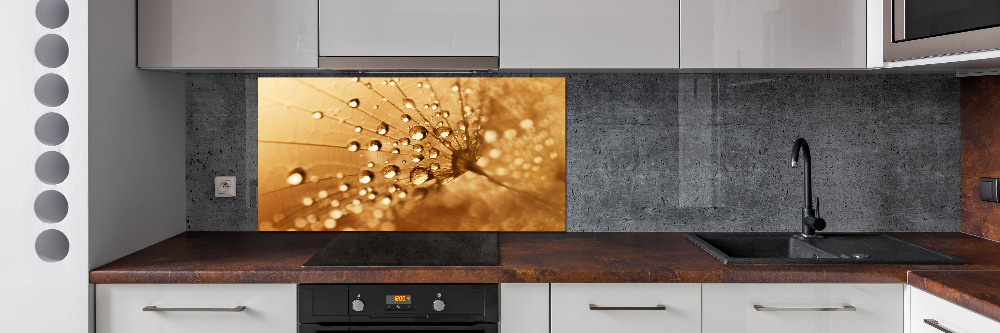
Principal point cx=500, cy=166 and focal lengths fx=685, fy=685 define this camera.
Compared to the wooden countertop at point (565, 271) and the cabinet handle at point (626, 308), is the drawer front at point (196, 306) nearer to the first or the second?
the wooden countertop at point (565, 271)

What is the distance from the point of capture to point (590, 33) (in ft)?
6.66

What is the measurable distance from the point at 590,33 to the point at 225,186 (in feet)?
4.50

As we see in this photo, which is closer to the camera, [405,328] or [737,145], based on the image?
[405,328]

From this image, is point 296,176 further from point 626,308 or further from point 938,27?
point 938,27

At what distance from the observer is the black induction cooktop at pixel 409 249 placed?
6.02 ft

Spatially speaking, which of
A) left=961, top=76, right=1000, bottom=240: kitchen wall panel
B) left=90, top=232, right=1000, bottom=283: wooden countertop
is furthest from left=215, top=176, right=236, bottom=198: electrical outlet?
left=961, top=76, right=1000, bottom=240: kitchen wall panel

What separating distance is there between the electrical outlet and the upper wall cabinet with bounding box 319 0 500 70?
67 centimetres

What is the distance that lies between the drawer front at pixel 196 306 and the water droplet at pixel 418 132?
2.60 ft

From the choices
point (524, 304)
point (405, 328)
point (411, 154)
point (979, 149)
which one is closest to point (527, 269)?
point (524, 304)

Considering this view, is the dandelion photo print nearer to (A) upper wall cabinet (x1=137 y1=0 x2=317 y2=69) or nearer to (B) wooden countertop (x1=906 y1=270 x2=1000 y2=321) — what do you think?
(A) upper wall cabinet (x1=137 y1=0 x2=317 y2=69)

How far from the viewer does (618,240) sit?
2.23 m

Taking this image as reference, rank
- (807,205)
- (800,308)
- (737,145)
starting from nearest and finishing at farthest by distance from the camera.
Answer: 1. (800,308)
2. (807,205)
3. (737,145)
